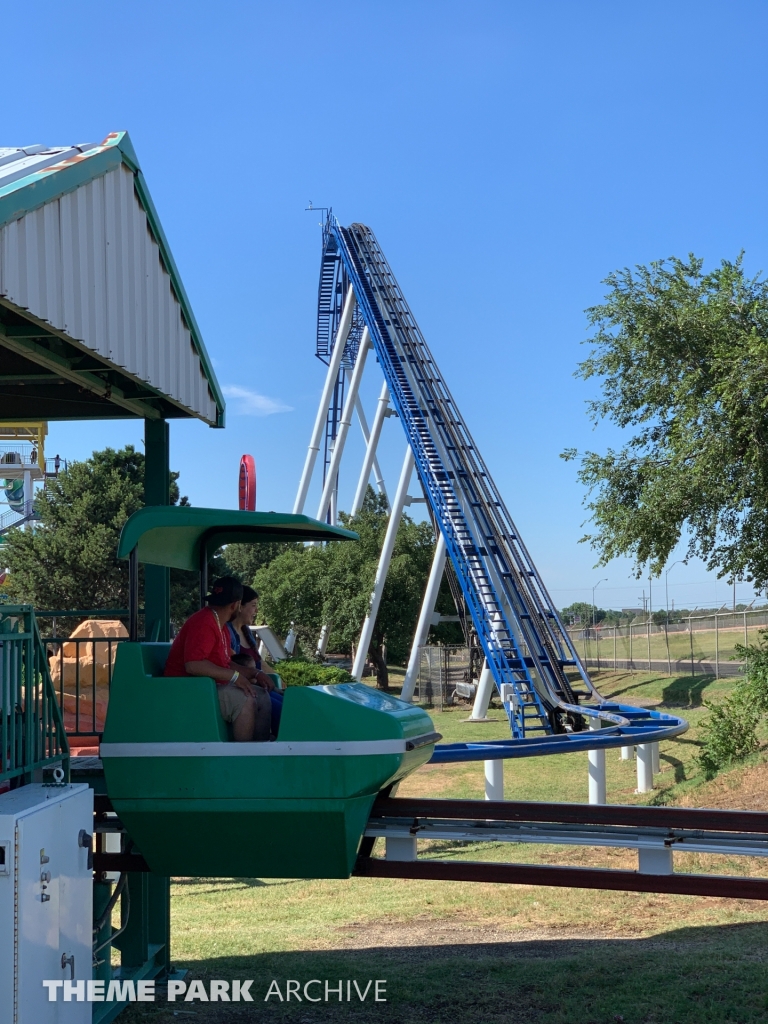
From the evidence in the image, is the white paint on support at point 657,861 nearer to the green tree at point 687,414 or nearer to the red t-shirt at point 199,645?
the red t-shirt at point 199,645

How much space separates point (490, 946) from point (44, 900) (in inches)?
191

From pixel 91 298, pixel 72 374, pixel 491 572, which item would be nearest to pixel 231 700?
pixel 91 298

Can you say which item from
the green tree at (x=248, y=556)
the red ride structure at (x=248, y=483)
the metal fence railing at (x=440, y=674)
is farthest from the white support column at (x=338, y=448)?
the green tree at (x=248, y=556)

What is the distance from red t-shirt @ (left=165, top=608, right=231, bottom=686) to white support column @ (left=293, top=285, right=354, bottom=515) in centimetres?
2519

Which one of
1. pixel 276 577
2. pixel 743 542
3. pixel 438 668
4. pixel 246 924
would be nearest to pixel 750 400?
pixel 743 542

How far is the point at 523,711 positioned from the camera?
17.6 metres

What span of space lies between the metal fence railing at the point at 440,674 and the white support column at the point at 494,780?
52.1 feet

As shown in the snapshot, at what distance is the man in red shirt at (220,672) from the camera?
556 cm

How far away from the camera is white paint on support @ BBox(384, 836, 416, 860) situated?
6.12 metres

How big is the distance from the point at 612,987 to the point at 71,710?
614 inches

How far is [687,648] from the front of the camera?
34312mm

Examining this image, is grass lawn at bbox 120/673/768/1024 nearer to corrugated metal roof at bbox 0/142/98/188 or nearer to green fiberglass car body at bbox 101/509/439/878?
green fiberglass car body at bbox 101/509/439/878

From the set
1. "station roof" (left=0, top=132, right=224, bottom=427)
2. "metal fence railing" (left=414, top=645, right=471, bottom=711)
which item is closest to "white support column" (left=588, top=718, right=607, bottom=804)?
"station roof" (left=0, top=132, right=224, bottom=427)

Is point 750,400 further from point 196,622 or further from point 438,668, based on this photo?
point 438,668
